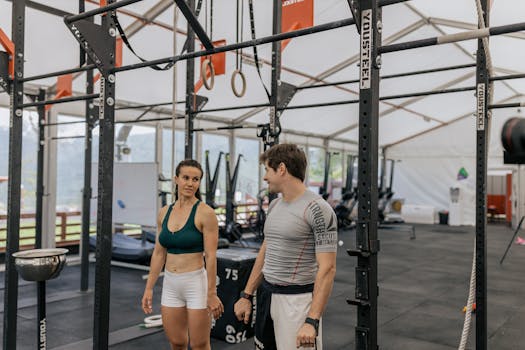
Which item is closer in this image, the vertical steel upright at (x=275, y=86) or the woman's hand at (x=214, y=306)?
the woman's hand at (x=214, y=306)

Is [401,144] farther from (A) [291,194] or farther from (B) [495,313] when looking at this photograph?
(A) [291,194]

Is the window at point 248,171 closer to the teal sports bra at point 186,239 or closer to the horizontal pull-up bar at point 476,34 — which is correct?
the teal sports bra at point 186,239

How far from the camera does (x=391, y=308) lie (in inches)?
174

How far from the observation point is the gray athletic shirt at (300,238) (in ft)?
5.70

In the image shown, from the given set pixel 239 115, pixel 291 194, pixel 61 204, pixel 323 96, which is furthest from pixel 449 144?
pixel 291 194

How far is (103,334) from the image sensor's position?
218cm

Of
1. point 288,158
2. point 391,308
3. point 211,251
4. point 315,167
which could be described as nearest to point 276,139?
point 211,251

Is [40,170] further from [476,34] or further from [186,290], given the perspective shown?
[476,34]

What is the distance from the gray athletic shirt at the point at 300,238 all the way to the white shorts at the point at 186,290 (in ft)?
1.88

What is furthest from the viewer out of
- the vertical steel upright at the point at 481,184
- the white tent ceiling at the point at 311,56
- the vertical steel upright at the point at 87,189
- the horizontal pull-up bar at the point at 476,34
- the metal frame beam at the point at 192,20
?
the white tent ceiling at the point at 311,56

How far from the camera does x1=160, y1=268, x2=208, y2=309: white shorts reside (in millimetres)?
2277

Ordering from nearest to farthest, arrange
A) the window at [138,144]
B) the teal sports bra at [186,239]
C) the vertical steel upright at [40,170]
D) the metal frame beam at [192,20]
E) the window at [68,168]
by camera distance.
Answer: the metal frame beam at [192,20] < the teal sports bra at [186,239] < the vertical steel upright at [40,170] < the window at [68,168] < the window at [138,144]

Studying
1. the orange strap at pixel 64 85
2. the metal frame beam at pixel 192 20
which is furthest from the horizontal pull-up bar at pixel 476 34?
the orange strap at pixel 64 85

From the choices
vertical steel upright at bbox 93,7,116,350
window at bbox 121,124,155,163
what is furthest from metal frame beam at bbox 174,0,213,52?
window at bbox 121,124,155,163
